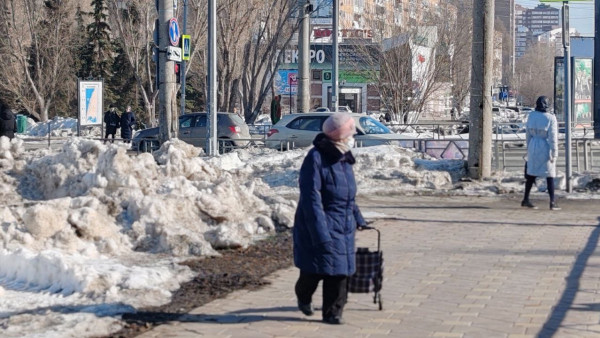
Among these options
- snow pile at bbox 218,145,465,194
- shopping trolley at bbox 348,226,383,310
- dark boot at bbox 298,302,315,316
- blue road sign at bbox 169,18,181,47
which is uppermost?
blue road sign at bbox 169,18,181,47

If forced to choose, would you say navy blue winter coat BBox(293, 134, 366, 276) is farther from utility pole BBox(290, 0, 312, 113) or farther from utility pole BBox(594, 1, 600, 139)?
utility pole BBox(290, 0, 312, 113)

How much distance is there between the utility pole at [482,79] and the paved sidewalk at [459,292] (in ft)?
15.4

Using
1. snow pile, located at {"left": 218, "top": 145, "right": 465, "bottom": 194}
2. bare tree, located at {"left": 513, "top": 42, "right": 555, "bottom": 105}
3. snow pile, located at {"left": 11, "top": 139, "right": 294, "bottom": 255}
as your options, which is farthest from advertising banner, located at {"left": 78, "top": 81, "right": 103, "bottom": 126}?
bare tree, located at {"left": 513, "top": 42, "right": 555, "bottom": 105}

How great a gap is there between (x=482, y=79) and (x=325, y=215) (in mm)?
11968

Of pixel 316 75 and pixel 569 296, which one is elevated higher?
pixel 316 75

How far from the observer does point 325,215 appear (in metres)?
7.15

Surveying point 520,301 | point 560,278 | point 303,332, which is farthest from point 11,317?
point 560,278

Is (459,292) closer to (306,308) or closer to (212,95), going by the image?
(306,308)

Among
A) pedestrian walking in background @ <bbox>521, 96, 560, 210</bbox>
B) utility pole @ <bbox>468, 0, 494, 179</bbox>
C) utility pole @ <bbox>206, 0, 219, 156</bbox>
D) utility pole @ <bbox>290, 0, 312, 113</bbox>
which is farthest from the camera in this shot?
utility pole @ <bbox>290, 0, 312, 113</bbox>

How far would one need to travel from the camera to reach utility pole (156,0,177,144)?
21281 millimetres

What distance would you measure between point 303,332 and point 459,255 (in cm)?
403

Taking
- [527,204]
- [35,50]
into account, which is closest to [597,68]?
[527,204]

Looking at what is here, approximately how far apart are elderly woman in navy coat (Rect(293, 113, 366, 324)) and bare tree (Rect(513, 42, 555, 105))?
96323mm

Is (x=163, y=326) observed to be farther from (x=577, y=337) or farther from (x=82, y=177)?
(x=82, y=177)
